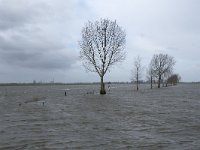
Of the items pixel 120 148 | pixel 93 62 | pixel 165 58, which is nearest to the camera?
pixel 120 148

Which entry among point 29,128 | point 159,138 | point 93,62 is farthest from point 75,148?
point 93,62

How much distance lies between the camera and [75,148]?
1305 cm

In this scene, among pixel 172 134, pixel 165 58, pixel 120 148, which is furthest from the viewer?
pixel 165 58

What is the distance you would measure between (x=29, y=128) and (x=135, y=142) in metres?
7.96

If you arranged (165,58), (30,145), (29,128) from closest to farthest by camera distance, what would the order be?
(30,145) < (29,128) < (165,58)

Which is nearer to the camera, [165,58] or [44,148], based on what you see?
[44,148]

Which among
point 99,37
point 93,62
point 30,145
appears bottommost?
point 30,145

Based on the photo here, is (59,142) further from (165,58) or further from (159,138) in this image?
(165,58)

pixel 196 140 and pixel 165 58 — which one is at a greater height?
pixel 165 58

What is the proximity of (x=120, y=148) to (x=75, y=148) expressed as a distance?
1960 millimetres

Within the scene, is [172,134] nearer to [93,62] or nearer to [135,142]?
[135,142]

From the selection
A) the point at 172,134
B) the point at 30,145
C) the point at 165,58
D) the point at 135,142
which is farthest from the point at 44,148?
the point at 165,58

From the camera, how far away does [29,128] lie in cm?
1919

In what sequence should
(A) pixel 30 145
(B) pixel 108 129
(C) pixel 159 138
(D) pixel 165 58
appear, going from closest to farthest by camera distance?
(A) pixel 30 145, (C) pixel 159 138, (B) pixel 108 129, (D) pixel 165 58
